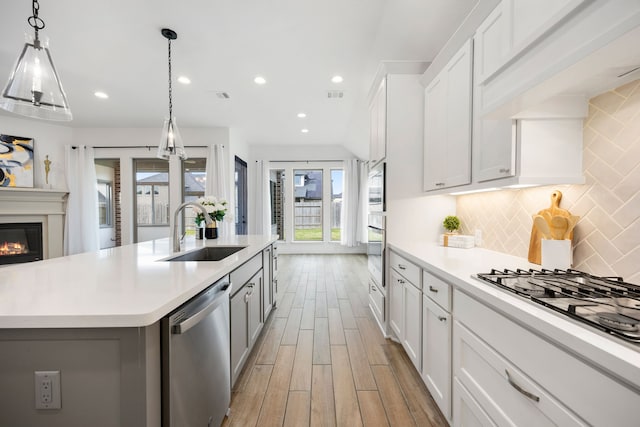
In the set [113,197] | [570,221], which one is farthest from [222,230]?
[570,221]

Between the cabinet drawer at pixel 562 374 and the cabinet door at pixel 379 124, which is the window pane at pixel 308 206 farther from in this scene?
the cabinet drawer at pixel 562 374

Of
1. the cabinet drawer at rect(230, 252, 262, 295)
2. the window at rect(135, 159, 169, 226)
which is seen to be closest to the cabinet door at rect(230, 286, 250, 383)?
the cabinet drawer at rect(230, 252, 262, 295)

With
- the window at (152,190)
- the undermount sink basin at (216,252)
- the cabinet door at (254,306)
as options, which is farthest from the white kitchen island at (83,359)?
the window at (152,190)

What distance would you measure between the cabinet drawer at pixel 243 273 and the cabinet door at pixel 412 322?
3.92ft

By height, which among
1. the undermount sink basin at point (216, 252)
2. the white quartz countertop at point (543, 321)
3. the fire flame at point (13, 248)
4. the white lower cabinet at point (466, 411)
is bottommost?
the white lower cabinet at point (466, 411)

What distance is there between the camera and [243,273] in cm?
191

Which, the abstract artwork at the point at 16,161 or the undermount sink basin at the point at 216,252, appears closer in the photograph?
the undermount sink basin at the point at 216,252

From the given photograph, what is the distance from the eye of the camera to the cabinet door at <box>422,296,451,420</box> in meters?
1.42

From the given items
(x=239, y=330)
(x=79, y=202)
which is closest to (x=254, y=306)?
(x=239, y=330)

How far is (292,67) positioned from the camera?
121 inches

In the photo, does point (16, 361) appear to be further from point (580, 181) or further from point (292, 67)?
point (292, 67)

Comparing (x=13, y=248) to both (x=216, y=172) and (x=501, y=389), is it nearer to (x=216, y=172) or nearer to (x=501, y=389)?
(x=216, y=172)

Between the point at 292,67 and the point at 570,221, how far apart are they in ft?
9.47

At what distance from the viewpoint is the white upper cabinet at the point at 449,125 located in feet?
5.91
